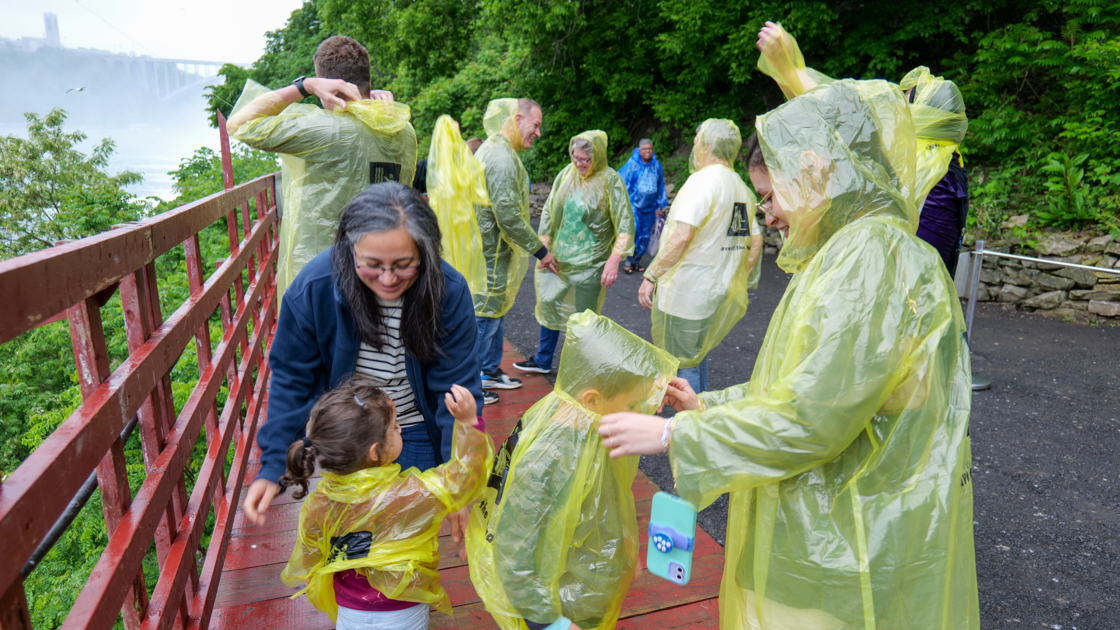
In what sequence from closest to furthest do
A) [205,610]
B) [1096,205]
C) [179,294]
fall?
[205,610]
[179,294]
[1096,205]

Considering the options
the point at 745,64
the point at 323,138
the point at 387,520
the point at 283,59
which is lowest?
the point at 387,520

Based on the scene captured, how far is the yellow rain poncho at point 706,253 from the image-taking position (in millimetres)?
3633

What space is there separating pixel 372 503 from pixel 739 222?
104 inches

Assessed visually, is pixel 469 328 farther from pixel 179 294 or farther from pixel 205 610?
pixel 179 294

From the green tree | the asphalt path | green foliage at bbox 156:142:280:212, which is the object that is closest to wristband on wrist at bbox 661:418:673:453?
the asphalt path

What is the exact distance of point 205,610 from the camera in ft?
6.66

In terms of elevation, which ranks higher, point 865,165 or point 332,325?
point 865,165

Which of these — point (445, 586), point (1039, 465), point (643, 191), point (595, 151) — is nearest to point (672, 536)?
point (445, 586)

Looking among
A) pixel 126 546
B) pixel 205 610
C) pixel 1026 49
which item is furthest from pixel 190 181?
pixel 1026 49

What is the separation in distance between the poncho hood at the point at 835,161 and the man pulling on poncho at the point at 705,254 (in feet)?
6.94

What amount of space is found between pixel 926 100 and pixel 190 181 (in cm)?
974

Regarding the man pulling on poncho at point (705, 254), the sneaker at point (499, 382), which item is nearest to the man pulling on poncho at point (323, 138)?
the man pulling on poncho at point (705, 254)

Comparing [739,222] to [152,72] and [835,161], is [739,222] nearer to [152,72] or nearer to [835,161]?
[835,161]

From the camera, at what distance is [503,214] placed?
4.27 m
